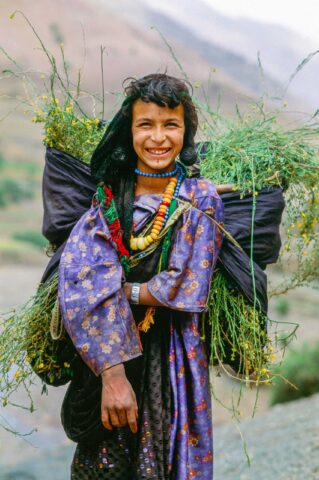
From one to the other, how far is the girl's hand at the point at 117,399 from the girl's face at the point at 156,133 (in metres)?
0.74

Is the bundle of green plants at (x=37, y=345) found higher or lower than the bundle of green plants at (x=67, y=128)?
lower

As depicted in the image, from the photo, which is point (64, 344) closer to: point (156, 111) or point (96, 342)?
point (96, 342)

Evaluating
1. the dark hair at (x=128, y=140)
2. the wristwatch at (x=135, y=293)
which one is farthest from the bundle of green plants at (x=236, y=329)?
the dark hair at (x=128, y=140)

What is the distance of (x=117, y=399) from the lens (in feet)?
8.49

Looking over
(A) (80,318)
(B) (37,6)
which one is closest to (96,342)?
(A) (80,318)

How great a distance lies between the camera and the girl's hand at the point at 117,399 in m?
2.58

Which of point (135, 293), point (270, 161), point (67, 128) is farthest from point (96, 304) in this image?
point (270, 161)

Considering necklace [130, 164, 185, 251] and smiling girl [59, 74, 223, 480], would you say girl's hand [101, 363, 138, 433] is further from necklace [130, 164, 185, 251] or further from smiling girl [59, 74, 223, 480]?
necklace [130, 164, 185, 251]

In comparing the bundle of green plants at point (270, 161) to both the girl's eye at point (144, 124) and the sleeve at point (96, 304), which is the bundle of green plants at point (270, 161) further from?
the sleeve at point (96, 304)

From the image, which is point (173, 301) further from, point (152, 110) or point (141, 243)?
point (152, 110)

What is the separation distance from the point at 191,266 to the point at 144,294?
189 mm

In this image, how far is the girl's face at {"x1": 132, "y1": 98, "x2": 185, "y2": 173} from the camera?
2.71m

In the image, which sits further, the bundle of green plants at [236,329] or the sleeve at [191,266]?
the bundle of green plants at [236,329]

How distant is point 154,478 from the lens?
275 cm
